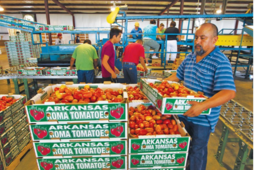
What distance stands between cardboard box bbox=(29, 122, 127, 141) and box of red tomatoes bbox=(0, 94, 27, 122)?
1.15m

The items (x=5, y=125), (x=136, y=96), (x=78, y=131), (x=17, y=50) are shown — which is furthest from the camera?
A: (x=17, y=50)

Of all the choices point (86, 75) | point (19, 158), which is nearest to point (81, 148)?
point (19, 158)

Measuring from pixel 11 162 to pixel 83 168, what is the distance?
4.84ft

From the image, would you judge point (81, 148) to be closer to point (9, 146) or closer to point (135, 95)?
point (135, 95)

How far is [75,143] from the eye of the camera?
1.61 meters

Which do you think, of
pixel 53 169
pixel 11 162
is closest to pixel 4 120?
pixel 11 162

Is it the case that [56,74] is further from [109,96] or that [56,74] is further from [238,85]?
[238,85]

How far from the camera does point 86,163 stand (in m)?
1.71

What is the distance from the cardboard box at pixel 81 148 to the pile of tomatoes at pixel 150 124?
219mm

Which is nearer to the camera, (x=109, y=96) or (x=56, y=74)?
(x=109, y=96)

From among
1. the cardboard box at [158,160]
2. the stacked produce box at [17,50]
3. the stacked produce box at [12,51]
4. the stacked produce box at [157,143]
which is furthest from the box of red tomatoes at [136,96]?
the stacked produce box at [12,51]

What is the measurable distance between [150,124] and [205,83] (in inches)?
30.1

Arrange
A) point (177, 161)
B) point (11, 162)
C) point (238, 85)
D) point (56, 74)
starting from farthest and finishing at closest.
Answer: point (238, 85), point (56, 74), point (11, 162), point (177, 161)

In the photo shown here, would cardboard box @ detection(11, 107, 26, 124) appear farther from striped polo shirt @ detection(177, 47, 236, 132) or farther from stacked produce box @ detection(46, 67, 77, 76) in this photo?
striped polo shirt @ detection(177, 47, 236, 132)
